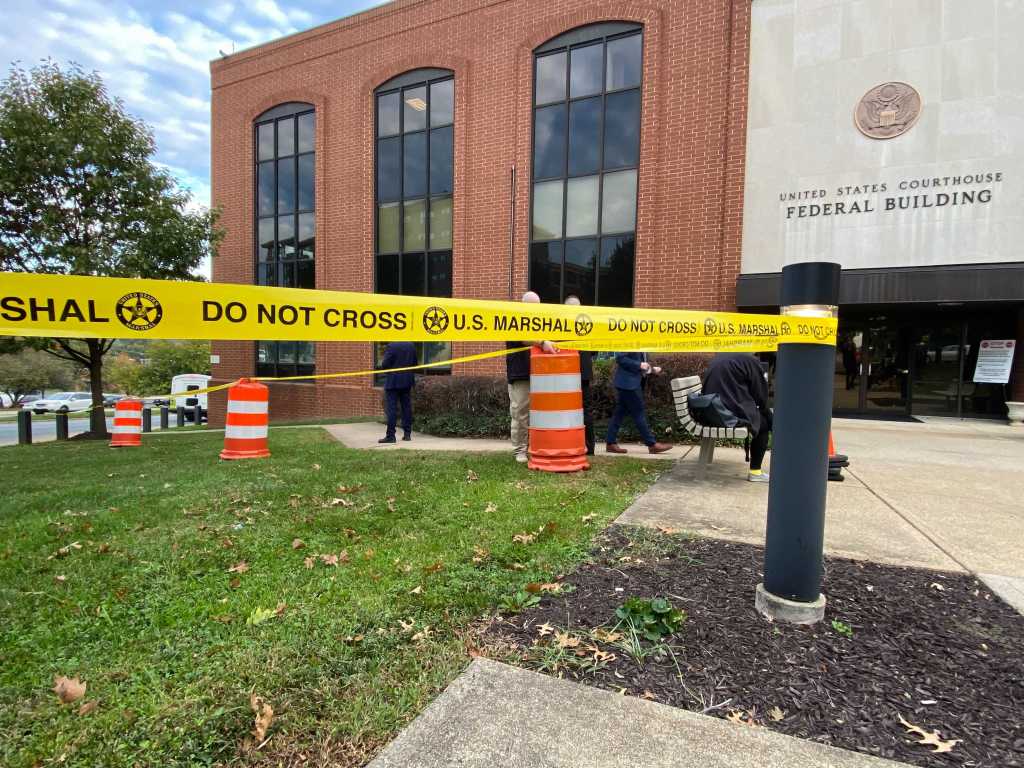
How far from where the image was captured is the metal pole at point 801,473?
237 centimetres

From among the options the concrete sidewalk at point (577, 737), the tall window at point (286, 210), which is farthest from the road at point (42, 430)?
the concrete sidewalk at point (577, 737)

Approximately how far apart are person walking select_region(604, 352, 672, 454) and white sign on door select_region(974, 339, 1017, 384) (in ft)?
30.2

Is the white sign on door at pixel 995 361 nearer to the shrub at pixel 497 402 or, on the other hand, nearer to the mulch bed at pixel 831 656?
the shrub at pixel 497 402

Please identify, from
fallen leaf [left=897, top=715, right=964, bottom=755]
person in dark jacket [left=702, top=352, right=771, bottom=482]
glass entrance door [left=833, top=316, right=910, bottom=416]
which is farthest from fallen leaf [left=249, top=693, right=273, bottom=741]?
glass entrance door [left=833, top=316, right=910, bottom=416]

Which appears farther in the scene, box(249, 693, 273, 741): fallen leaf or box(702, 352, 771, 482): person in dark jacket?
box(702, 352, 771, 482): person in dark jacket

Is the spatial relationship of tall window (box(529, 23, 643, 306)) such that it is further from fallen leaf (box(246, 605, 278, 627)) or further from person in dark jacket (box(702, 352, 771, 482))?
fallen leaf (box(246, 605, 278, 627))

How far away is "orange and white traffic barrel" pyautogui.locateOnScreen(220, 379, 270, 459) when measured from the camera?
23.6 feet

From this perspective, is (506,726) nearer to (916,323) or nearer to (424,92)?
(916,323)

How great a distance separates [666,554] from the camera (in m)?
3.14

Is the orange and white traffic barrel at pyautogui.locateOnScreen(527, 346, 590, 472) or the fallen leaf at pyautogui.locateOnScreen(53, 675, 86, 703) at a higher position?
the orange and white traffic barrel at pyautogui.locateOnScreen(527, 346, 590, 472)

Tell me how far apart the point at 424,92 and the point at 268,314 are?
14.4 metres

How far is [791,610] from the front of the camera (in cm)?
237

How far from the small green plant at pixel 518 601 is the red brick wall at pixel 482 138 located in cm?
1042

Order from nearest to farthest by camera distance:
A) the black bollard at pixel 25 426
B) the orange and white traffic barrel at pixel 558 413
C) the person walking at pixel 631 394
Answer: the orange and white traffic barrel at pixel 558 413, the person walking at pixel 631 394, the black bollard at pixel 25 426
